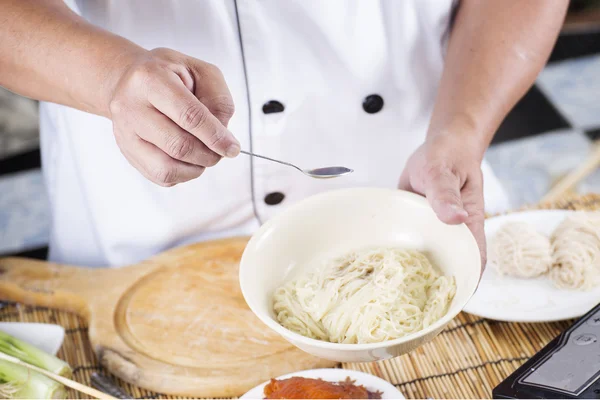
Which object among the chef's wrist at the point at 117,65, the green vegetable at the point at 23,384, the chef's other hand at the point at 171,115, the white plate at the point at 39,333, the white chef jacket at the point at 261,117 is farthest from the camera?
the white chef jacket at the point at 261,117

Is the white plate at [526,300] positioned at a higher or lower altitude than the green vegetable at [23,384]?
lower

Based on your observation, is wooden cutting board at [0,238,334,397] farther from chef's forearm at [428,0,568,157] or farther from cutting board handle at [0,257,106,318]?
chef's forearm at [428,0,568,157]

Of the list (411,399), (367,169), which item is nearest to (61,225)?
(367,169)

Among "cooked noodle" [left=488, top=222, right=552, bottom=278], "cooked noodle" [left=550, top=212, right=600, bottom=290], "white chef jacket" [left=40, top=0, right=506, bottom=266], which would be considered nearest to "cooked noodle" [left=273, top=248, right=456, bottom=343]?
"cooked noodle" [left=488, top=222, right=552, bottom=278]

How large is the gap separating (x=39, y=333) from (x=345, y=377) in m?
0.79

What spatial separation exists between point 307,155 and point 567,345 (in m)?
0.93

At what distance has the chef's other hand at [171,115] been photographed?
123 cm

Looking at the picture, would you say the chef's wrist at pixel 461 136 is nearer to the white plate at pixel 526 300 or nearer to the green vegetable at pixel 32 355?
the white plate at pixel 526 300

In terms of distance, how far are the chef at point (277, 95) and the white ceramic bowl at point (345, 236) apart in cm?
7

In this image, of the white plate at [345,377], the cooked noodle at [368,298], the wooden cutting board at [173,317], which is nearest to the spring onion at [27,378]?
the wooden cutting board at [173,317]

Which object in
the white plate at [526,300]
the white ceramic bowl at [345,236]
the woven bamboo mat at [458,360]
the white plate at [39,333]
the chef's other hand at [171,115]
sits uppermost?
the chef's other hand at [171,115]

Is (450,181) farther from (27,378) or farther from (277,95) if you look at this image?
(27,378)

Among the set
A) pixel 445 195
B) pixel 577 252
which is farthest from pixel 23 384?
pixel 577 252

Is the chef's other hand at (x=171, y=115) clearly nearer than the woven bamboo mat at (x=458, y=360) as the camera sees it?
Yes
